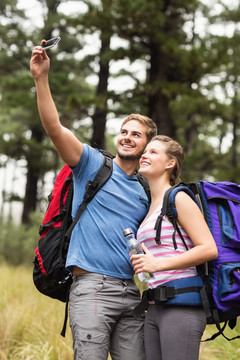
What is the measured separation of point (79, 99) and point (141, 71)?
22.3ft

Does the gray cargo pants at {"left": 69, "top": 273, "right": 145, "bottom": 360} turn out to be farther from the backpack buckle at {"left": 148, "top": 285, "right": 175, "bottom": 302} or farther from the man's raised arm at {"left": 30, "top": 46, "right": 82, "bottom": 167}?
the man's raised arm at {"left": 30, "top": 46, "right": 82, "bottom": 167}

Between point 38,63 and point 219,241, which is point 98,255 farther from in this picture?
point 38,63

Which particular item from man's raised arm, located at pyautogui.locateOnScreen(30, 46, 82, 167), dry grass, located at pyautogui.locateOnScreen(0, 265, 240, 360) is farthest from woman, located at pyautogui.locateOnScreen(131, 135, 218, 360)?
dry grass, located at pyautogui.locateOnScreen(0, 265, 240, 360)

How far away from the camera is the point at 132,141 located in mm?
3176

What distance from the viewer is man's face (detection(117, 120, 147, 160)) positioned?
3158 millimetres

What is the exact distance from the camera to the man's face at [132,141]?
10.4 feet

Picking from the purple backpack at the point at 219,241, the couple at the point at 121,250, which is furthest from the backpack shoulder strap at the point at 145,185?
the purple backpack at the point at 219,241

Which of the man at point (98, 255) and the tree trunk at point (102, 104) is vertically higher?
the tree trunk at point (102, 104)

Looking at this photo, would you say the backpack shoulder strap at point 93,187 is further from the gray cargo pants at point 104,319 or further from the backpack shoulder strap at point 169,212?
the backpack shoulder strap at point 169,212

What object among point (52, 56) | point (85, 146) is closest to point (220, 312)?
point (85, 146)

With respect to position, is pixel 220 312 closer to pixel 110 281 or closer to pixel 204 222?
pixel 204 222

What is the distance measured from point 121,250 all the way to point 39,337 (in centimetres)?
288

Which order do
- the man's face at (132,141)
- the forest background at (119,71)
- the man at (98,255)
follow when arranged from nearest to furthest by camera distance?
the man at (98,255), the man's face at (132,141), the forest background at (119,71)

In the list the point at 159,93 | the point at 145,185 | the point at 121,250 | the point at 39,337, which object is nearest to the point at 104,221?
the point at 121,250
